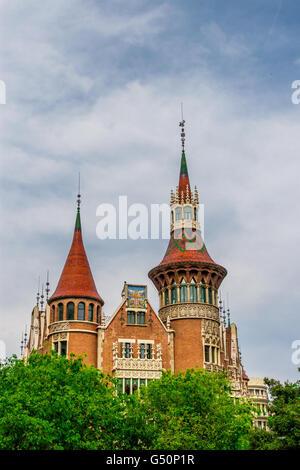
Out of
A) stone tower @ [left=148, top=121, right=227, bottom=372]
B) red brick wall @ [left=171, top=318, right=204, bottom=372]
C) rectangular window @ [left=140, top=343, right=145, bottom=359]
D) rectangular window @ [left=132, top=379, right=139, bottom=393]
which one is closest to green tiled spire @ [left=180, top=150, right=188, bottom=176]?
stone tower @ [left=148, top=121, right=227, bottom=372]

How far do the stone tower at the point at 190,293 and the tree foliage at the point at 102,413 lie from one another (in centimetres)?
1479

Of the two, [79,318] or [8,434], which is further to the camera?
[79,318]

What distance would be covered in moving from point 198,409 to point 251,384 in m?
65.6

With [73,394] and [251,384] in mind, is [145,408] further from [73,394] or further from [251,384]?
[251,384]

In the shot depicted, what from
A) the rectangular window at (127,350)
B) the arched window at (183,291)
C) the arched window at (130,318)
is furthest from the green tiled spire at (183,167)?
the rectangular window at (127,350)

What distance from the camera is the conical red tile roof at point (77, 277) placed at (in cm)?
5506

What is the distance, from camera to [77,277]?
5603cm

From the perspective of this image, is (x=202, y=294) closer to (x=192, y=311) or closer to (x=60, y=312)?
(x=192, y=311)

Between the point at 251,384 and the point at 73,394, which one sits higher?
the point at 251,384

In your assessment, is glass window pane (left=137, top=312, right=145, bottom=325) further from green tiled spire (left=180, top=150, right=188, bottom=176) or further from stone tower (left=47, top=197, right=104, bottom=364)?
green tiled spire (left=180, top=150, right=188, bottom=176)

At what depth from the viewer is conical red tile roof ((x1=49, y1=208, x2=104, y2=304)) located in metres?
55.1

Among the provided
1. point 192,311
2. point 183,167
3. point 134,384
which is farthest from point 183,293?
point 183,167

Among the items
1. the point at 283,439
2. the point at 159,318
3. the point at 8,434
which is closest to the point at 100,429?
the point at 8,434
